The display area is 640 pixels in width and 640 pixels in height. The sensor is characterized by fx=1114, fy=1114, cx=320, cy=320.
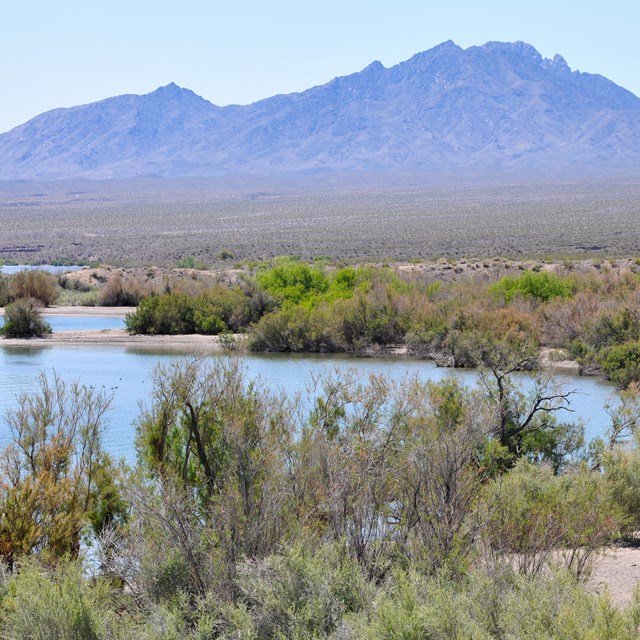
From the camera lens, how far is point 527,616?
10.2m

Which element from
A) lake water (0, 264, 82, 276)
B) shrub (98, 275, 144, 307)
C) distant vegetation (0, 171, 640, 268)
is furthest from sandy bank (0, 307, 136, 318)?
lake water (0, 264, 82, 276)

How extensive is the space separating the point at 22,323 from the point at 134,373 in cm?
1188

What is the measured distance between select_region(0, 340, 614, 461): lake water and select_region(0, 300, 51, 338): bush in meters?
2.36

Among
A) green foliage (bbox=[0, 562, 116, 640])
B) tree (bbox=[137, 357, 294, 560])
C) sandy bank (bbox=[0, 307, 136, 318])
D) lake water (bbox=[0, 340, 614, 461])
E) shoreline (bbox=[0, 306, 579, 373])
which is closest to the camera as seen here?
green foliage (bbox=[0, 562, 116, 640])

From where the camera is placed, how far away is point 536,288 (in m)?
47.9

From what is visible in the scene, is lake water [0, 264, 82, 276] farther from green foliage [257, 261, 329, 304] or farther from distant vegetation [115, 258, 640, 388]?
green foliage [257, 261, 329, 304]

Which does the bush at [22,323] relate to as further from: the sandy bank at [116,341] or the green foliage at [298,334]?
the green foliage at [298,334]

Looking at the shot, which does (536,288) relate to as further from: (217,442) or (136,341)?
(217,442)

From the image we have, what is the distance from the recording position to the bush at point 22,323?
48.1 meters

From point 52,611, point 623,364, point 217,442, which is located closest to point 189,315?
point 623,364

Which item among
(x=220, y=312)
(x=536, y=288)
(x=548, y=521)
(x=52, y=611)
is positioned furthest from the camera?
(x=220, y=312)

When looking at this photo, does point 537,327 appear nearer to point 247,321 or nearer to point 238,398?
point 247,321

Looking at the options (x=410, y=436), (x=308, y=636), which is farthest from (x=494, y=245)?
(x=308, y=636)

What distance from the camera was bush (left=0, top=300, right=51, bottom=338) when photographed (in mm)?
48094
